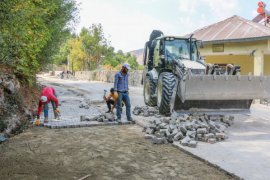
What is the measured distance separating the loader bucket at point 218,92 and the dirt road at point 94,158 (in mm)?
2167

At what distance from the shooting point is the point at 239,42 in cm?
1709

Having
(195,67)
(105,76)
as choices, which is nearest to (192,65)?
(195,67)

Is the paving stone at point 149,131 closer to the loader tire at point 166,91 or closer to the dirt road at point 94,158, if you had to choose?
the dirt road at point 94,158

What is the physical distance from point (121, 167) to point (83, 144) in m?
1.88

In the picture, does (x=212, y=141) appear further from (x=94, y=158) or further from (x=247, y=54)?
(x=247, y=54)

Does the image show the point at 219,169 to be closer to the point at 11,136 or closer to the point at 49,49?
the point at 11,136

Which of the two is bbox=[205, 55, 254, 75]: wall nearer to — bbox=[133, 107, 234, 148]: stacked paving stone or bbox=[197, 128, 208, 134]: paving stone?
bbox=[133, 107, 234, 148]: stacked paving stone

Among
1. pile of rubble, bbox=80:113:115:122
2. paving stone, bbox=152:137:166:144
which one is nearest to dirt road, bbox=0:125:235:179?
paving stone, bbox=152:137:166:144

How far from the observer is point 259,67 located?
16234 mm

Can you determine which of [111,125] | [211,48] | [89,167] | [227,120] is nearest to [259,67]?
[211,48]

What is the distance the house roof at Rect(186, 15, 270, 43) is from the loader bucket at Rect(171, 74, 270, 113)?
645 centimetres

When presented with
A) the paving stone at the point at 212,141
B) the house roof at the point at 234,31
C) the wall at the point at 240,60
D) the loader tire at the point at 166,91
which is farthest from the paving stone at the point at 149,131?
the wall at the point at 240,60

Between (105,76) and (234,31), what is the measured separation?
28456 millimetres

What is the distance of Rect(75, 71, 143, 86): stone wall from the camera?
33.0 metres
